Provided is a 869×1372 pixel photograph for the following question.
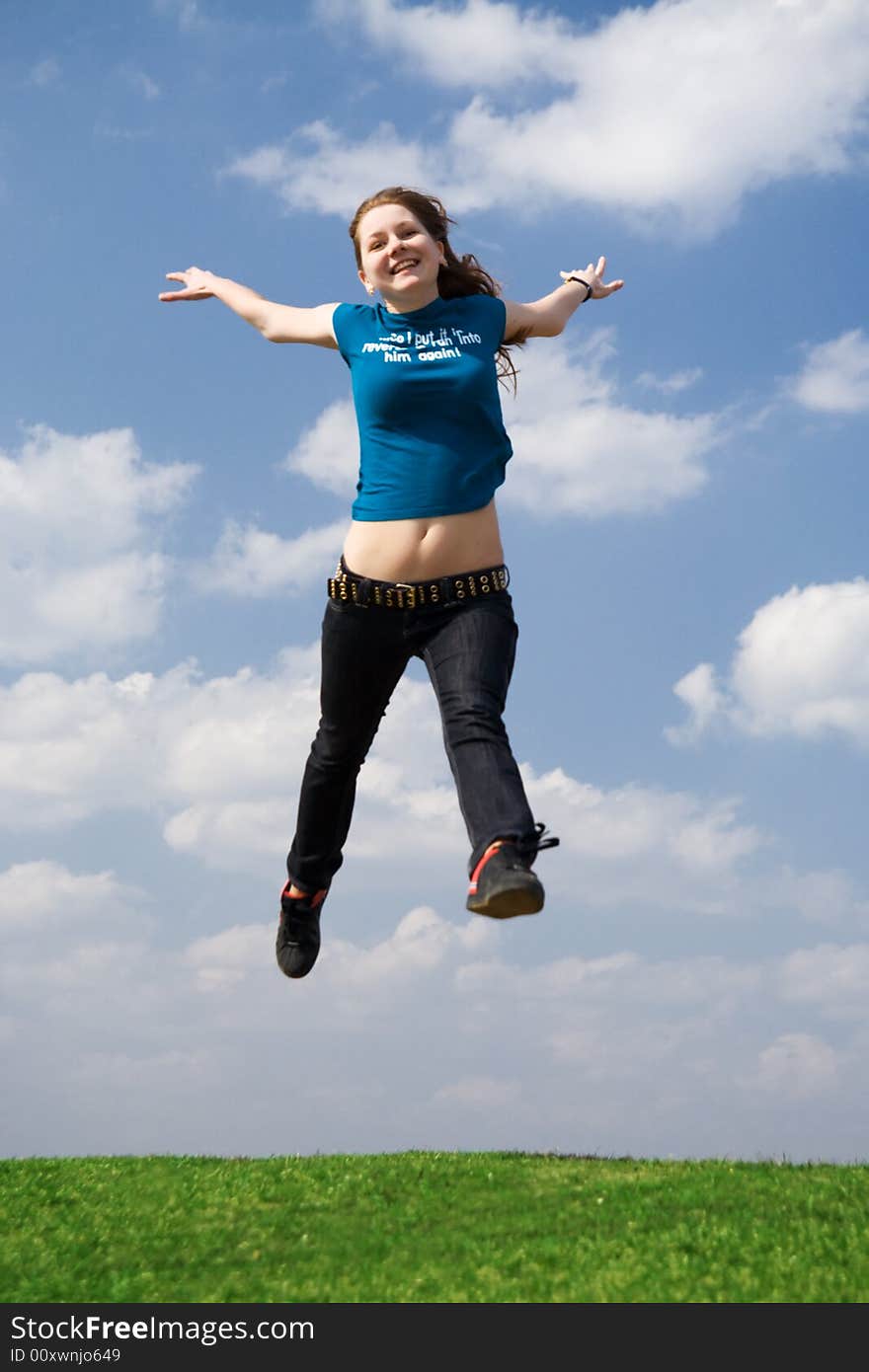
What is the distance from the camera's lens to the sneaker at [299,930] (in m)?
8.79

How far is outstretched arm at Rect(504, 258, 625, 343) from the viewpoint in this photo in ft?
26.0

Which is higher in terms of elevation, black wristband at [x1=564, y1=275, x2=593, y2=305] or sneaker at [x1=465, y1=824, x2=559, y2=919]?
black wristband at [x1=564, y1=275, x2=593, y2=305]

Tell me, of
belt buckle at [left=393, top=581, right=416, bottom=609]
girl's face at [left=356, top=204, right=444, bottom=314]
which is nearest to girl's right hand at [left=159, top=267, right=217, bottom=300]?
girl's face at [left=356, top=204, right=444, bottom=314]

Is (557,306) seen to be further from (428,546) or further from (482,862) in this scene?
(482,862)

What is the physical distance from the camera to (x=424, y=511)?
7121 millimetres

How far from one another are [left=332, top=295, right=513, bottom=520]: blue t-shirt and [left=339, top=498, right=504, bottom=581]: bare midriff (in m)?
0.06

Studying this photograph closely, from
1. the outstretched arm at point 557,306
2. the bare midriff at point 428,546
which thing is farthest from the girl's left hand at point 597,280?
the bare midriff at point 428,546

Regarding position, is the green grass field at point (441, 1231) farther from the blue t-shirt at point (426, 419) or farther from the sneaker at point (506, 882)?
the blue t-shirt at point (426, 419)

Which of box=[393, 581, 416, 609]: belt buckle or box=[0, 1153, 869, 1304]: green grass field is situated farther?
box=[0, 1153, 869, 1304]: green grass field

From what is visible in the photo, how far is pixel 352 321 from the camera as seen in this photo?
24.9 ft

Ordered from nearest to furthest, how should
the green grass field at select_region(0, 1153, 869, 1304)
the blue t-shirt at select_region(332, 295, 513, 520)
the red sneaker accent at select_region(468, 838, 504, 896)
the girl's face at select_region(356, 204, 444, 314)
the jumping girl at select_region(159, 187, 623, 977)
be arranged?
1. the red sneaker accent at select_region(468, 838, 504, 896)
2. the jumping girl at select_region(159, 187, 623, 977)
3. the blue t-shirt at select_region(332, 295, 513, 520)
4. the green grass field at select_region(0, 1153, 869, 1304)
5. the girl's face at select_region(356, 204, 444, 314)

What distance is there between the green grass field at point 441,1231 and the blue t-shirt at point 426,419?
4282 millimetres

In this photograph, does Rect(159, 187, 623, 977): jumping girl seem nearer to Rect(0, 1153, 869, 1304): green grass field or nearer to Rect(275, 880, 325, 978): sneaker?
Rect(275, 880, 325, 978): sneaker

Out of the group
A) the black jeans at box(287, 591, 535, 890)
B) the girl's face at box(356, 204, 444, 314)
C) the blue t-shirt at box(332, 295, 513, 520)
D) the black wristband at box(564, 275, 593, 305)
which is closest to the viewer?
the black jeans at box(287, 591, 535, 890)
